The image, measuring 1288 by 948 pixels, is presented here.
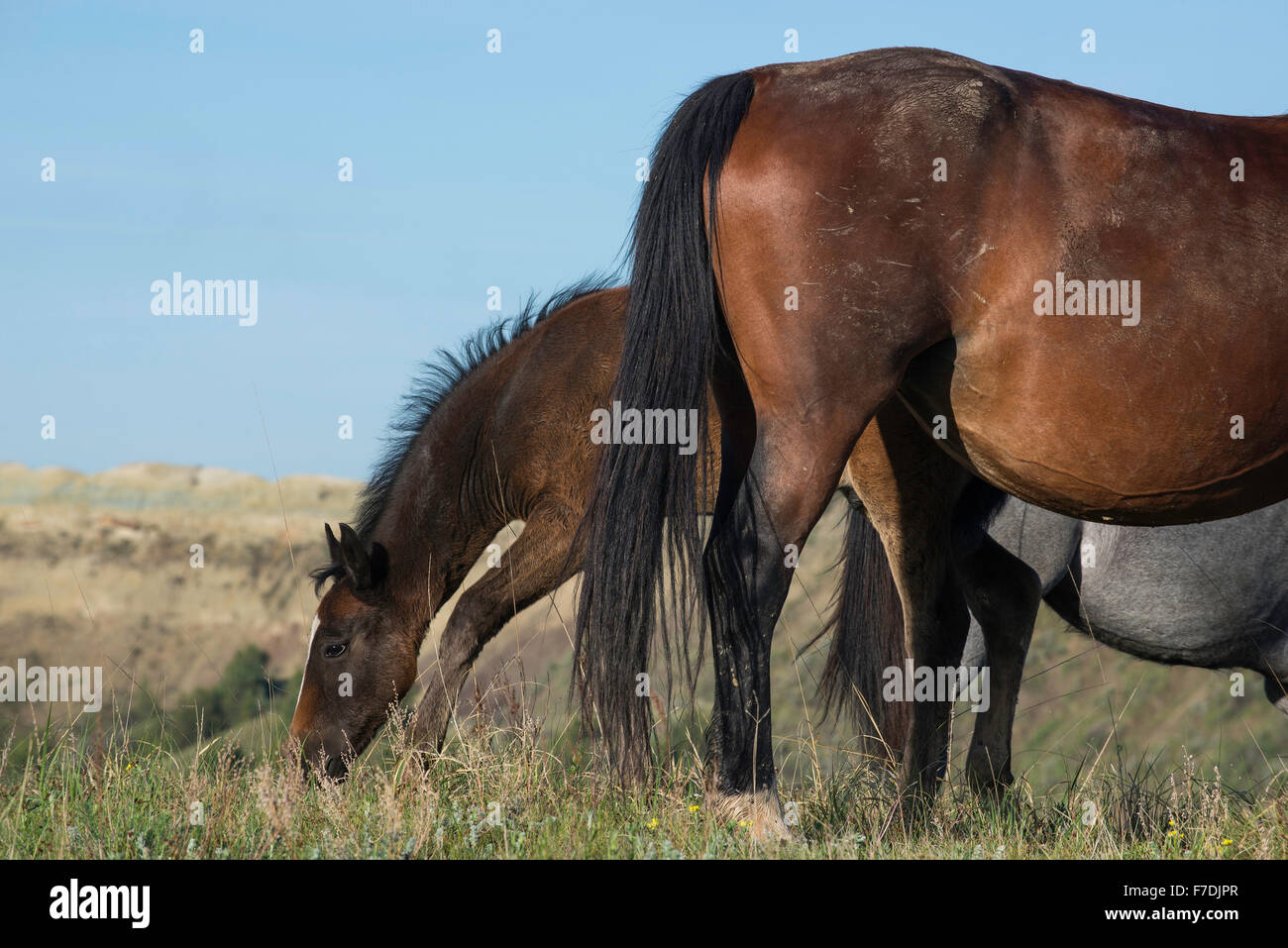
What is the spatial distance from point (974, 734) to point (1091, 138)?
2.25 metres

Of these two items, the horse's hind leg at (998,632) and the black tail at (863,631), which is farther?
the black tail at (863,631)

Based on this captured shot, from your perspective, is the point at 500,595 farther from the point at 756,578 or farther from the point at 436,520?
the point at 756,578

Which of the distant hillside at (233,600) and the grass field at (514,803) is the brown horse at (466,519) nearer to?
the grass field at (514,803)

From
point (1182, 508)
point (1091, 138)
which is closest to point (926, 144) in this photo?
point (1091, 138)

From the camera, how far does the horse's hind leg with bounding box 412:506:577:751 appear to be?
5.81 metres

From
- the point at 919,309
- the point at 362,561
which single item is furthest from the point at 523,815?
the point at 362,561

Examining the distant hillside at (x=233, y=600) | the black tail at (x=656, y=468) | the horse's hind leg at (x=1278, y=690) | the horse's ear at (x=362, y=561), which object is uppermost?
the black tail at (x=656, y=468)

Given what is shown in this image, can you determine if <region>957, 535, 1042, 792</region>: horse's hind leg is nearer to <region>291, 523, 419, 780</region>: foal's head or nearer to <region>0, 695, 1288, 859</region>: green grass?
<region>0, 695, 1288, 859</region>: green grass

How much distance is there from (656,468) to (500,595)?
289 centimetres

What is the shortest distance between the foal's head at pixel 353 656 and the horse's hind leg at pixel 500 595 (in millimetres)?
482

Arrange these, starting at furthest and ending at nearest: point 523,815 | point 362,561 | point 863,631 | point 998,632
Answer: point 362,561 → point 863,631 → point 998,632 → point 523,815

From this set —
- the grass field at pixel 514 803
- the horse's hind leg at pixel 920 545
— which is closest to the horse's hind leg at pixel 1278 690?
the grass field at pixel 514 803

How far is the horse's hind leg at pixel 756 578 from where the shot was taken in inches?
123

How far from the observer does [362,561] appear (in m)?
6.34
